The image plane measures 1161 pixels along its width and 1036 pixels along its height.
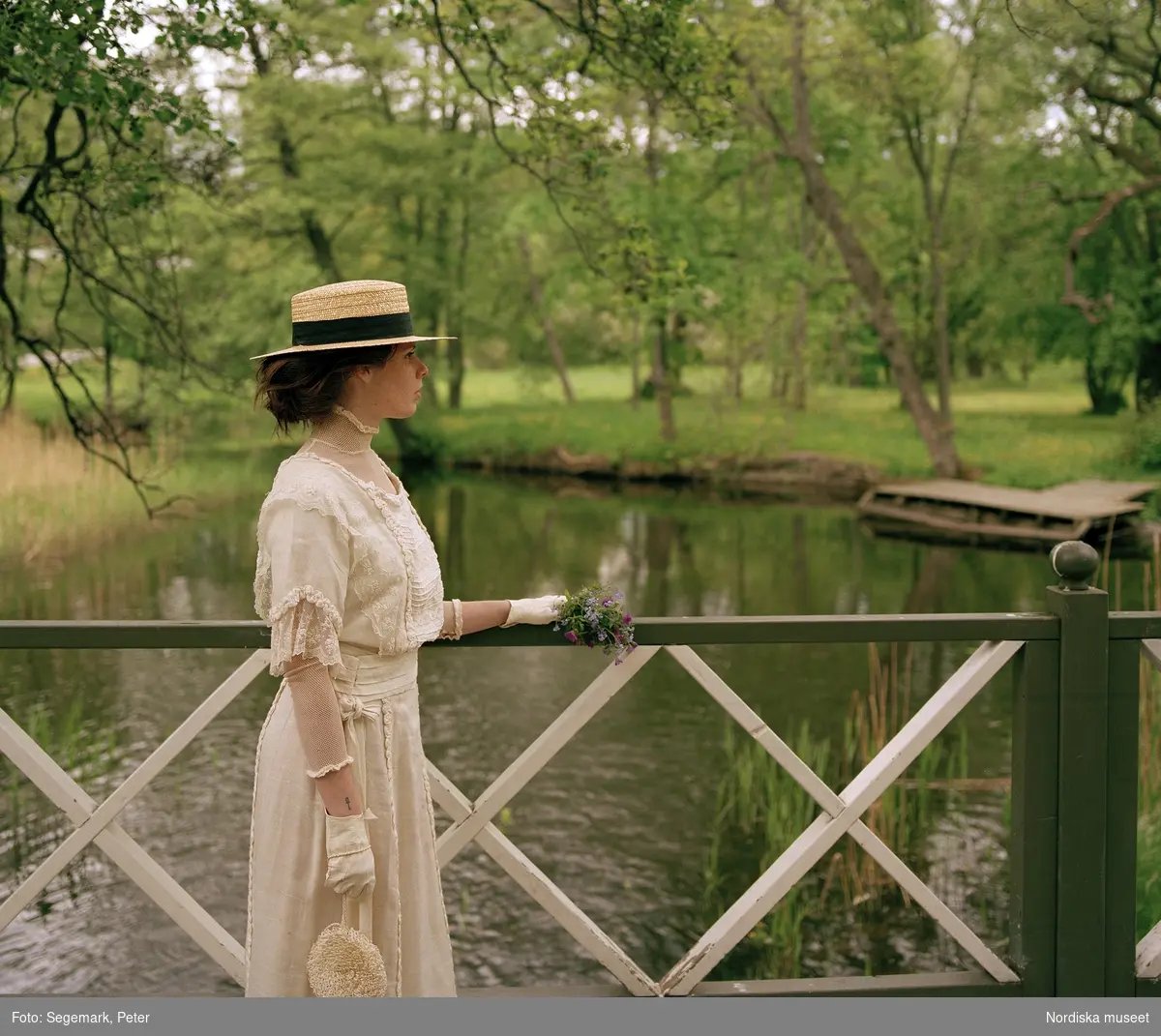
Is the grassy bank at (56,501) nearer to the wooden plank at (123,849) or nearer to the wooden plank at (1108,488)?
the wooden plank at (123,849)

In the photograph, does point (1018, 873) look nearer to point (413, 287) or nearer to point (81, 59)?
point (81, 59)

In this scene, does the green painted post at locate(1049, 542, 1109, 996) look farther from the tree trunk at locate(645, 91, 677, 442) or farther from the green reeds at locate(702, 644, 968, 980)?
the tree trunk at locate(645, 91, 677, 442)

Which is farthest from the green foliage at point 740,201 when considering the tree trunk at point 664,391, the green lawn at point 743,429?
the green lawn at point 743,429

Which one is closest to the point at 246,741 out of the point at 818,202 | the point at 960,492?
the point at 960,492

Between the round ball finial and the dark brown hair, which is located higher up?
the dark brown hair

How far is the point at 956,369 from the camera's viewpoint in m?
36.8

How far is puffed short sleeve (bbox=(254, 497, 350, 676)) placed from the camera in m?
2.22

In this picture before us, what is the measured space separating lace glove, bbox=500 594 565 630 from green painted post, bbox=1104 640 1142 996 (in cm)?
118

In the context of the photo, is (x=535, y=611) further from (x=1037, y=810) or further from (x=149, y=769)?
(x=1037, y=810)

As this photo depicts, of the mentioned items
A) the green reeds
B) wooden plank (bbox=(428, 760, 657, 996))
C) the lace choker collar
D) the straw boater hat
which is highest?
the straw boater hat

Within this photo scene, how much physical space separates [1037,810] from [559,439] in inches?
905

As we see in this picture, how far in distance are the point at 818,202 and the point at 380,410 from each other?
18.9 m

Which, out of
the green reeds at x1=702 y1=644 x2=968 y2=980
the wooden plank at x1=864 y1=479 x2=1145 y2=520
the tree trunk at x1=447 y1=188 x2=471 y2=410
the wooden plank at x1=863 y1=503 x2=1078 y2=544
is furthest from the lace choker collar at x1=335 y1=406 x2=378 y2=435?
the tree trunk at x1=447 y1=188 x2=471 y2=410

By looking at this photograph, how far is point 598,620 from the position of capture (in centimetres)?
266
